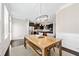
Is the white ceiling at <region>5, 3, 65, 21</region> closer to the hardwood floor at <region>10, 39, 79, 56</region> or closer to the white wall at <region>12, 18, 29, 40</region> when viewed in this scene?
the white wall at <region>12, 18, 29, 40</region>

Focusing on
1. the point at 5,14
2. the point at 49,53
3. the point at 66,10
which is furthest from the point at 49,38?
the point at 5,14

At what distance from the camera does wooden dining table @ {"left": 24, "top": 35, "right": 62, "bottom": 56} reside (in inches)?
68.5

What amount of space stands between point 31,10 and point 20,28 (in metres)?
0.43

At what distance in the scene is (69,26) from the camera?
6.12ft

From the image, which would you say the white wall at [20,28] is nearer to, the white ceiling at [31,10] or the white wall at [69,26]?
the white ceiling at [31,10]

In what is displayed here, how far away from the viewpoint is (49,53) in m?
1.77

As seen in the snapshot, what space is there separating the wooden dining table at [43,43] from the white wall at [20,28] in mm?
119

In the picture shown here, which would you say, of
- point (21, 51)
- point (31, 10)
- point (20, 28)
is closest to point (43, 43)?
point (21, 51)

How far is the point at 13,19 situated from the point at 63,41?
1086mm

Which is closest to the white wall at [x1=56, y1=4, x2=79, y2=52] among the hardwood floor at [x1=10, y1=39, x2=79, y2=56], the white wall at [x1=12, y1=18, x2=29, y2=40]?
the hardwood floor at [x1=10, y1=39, x2=79, y2=56]

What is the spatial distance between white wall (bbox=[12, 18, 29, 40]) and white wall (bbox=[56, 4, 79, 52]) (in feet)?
2.06

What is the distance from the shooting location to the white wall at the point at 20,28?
196cm

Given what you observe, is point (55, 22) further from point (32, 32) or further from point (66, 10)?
point (32, 32)

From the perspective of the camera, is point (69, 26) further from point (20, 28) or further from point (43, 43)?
point (20, 28)
